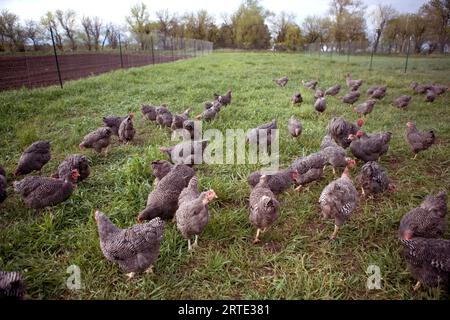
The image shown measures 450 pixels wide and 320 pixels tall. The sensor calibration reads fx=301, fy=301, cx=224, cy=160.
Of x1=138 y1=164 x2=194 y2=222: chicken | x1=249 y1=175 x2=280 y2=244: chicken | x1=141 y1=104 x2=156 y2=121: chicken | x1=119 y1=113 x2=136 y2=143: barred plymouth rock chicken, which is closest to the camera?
x1=249 y1=175 x2=280 y2=244: chicken

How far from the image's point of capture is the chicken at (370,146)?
5.30m

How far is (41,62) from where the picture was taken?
60.8 ft

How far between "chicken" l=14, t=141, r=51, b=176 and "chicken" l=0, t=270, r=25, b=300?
2.76 metres

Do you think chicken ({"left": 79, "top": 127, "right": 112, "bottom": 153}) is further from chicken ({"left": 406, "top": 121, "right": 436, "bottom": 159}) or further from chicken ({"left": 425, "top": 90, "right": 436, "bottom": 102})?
chicken ({"left": 425, "top": 90, "right": 436, "bottom": 102})

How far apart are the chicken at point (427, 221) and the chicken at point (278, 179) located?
61.0 inches

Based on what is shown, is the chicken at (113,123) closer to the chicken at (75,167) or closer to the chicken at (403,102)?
the chicken at (75,167)

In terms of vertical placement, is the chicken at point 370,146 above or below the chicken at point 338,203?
above

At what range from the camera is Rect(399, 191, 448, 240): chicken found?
332 cm

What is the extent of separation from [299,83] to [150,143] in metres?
10.2

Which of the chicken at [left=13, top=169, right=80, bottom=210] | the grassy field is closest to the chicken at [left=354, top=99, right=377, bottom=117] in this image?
the grassy field

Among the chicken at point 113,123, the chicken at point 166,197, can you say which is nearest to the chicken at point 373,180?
the chicken at point 166,197

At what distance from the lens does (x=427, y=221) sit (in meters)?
3.35

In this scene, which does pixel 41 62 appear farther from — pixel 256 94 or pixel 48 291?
pixel 48 291

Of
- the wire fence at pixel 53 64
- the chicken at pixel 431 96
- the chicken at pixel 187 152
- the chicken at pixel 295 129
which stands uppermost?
the wire fence at pixel 53 64
